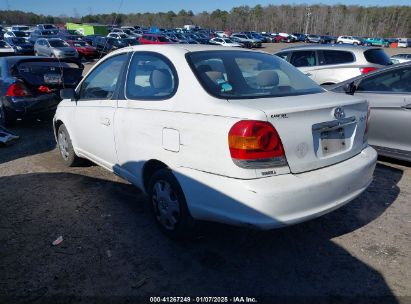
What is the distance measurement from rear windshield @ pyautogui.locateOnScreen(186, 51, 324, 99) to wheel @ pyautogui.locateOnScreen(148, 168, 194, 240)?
2.81 feet

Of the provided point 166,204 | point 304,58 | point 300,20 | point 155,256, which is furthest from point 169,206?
point 300,20

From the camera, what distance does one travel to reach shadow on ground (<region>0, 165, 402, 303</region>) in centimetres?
267

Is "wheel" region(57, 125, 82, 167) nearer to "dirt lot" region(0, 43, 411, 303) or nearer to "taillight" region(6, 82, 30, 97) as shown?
"dirt lot" region(0, 43, 411, 303)

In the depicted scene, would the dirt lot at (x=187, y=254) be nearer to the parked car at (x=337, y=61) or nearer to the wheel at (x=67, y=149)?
the wheel at (x=67, y=149)

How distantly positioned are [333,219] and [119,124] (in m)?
2.38

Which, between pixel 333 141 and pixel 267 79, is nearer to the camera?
pixel 333 141

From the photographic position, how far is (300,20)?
11838 cm

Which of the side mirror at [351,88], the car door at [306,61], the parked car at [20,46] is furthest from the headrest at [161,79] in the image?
the parked car at [20,46]

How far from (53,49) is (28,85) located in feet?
59.1

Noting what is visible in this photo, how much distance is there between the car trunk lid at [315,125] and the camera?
102 inches

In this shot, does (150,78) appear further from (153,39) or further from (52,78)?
(153,39)

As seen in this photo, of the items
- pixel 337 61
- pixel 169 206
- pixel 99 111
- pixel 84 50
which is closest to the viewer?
pixel 169 206

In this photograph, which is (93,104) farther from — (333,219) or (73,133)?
(333,219)

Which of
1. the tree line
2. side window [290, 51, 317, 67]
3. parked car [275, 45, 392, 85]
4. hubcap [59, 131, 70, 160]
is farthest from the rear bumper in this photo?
the tree line
